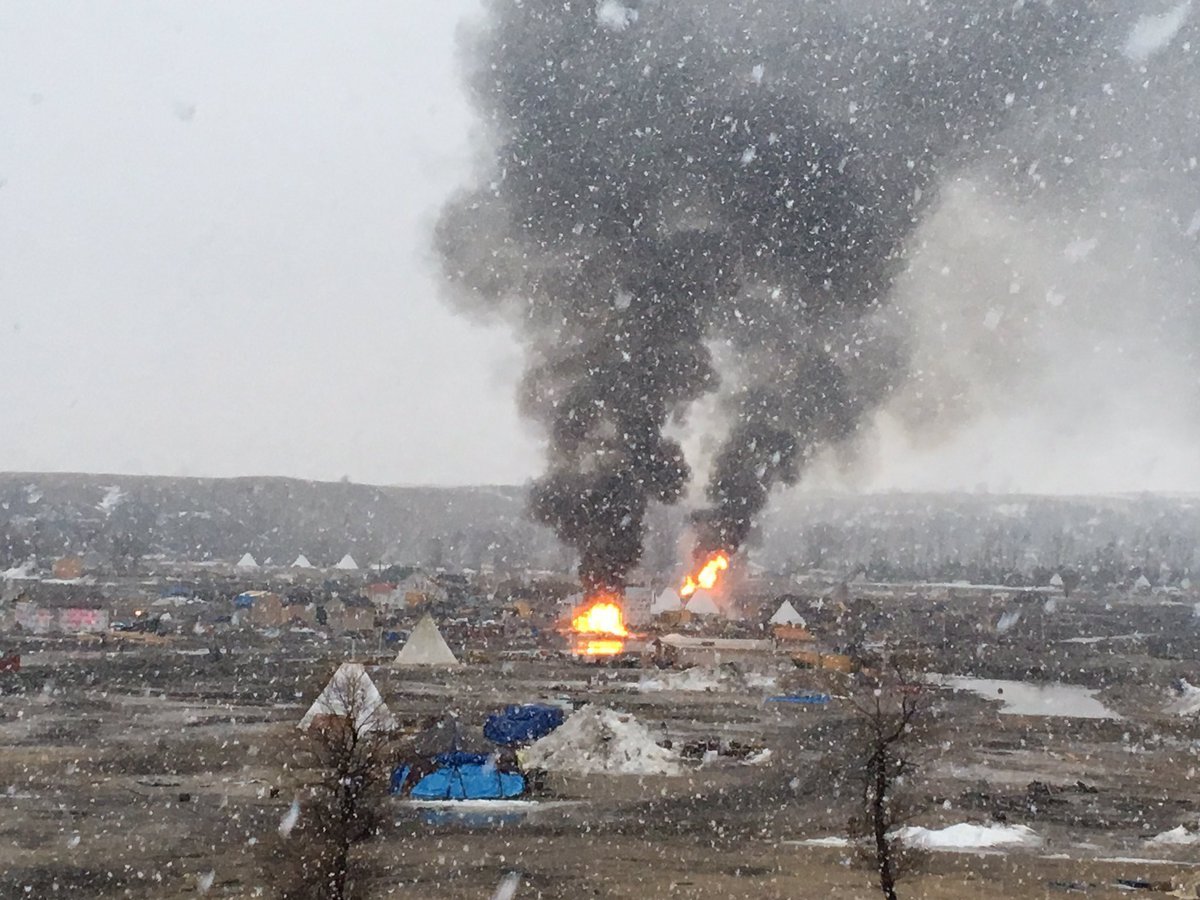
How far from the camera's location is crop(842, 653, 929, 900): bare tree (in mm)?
14039

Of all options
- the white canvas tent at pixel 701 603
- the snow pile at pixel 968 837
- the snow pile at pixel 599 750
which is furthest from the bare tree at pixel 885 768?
the white canvas tent at pixel 701 603

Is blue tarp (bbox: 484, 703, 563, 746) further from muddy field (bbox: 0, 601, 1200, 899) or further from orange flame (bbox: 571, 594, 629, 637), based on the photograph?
orange flame (bbox: 571, 594, 629, 637)

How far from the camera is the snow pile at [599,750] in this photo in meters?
23.0

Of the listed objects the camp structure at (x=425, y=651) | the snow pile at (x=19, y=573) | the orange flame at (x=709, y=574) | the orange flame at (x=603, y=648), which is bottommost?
the camp structure at (x=425, y=651)

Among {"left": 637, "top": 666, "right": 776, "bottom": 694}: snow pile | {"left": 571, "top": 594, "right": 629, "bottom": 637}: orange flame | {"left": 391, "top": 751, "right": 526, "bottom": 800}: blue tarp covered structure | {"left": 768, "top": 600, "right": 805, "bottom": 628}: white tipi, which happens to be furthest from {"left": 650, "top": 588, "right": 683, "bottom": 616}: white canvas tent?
{"left": 391, "top": 751, "right": 526, "bottom": 800}: blue tarp covered structure

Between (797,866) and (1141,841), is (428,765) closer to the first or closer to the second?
(797,866)

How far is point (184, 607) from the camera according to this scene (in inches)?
2778

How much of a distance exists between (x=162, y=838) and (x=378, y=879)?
4.12m

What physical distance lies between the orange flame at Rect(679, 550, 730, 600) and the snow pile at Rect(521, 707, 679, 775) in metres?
27.6

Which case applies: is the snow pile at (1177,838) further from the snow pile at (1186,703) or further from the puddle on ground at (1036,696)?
the snow pile at (1186,703)

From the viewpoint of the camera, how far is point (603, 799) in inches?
818

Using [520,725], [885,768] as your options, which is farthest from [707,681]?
[885,768]

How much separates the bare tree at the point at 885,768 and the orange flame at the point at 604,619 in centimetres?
1509

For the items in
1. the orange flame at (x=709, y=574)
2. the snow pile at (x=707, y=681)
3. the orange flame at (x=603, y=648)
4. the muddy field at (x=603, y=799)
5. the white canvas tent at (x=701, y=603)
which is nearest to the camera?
the muddy field at (x=603, y=799)
